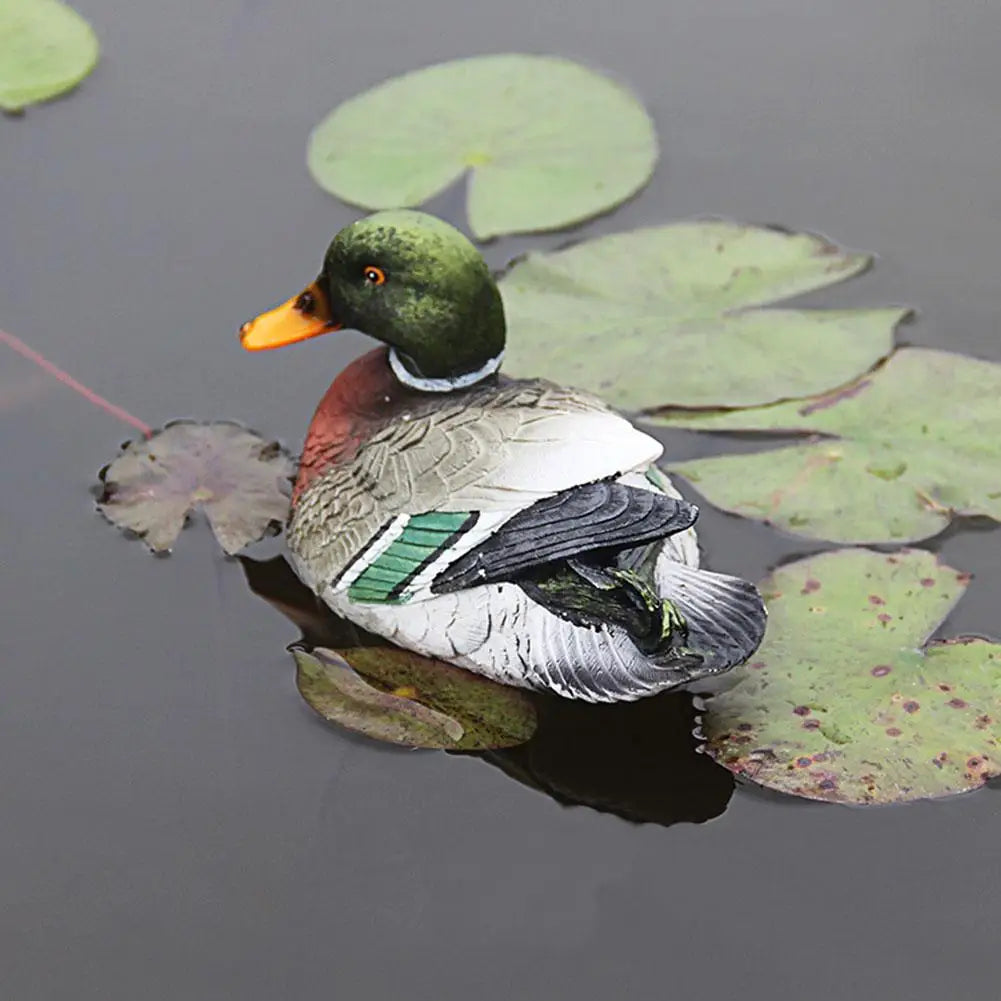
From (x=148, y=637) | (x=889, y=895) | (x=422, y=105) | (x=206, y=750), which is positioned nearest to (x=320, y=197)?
(x=422, y=105)

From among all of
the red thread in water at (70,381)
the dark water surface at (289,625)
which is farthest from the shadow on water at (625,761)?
the red thread in water at (70,381)

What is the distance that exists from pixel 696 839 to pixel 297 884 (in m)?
0.96

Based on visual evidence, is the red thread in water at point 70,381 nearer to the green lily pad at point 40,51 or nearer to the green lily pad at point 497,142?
the green lily pad at point 497,142

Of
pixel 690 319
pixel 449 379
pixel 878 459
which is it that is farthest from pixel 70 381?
pixel 878 459

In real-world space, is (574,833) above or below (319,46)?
below

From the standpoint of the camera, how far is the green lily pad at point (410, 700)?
14.0 feet

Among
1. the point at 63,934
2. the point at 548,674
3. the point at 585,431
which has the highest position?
the point at 585,431

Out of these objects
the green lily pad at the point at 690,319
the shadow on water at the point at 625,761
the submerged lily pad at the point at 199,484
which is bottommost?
the shadow on water at the point at 625,761

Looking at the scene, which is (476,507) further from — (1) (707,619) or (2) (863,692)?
(2) (863,692)

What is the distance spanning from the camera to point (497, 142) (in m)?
5.89

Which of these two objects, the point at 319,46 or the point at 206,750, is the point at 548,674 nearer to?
the point at 206,750

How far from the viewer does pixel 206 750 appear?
4324 millimetres

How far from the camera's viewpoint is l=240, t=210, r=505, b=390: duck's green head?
444 centimetres

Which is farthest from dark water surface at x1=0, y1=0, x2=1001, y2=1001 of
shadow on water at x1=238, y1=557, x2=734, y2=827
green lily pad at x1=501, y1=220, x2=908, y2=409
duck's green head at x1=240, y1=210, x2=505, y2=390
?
duck's green head at x1=240, y1=210, x2=505, y2=390
